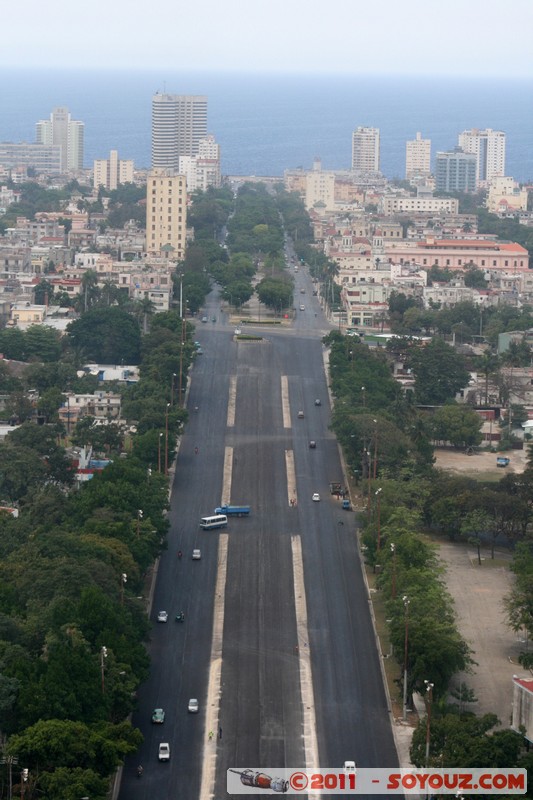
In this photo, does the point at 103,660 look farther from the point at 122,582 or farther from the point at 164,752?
the point at 122,582

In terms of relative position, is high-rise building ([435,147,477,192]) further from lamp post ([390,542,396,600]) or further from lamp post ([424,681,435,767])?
lamp post ([424,681,435,767])

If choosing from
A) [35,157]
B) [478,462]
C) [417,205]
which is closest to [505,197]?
[417,205]

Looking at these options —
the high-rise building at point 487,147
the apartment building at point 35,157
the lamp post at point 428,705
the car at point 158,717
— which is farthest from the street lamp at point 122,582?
the high-rise building at point 487,147

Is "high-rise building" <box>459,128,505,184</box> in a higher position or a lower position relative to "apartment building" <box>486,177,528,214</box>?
higher

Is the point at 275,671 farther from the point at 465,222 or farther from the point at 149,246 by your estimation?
the point at 465,222

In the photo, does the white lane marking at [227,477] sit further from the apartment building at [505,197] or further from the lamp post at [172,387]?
the apartment building at [505,197]

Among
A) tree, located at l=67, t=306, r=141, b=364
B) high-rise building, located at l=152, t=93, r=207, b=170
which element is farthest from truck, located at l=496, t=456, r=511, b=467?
high-rise building, located at l=152, t=93, r=207, b=170
